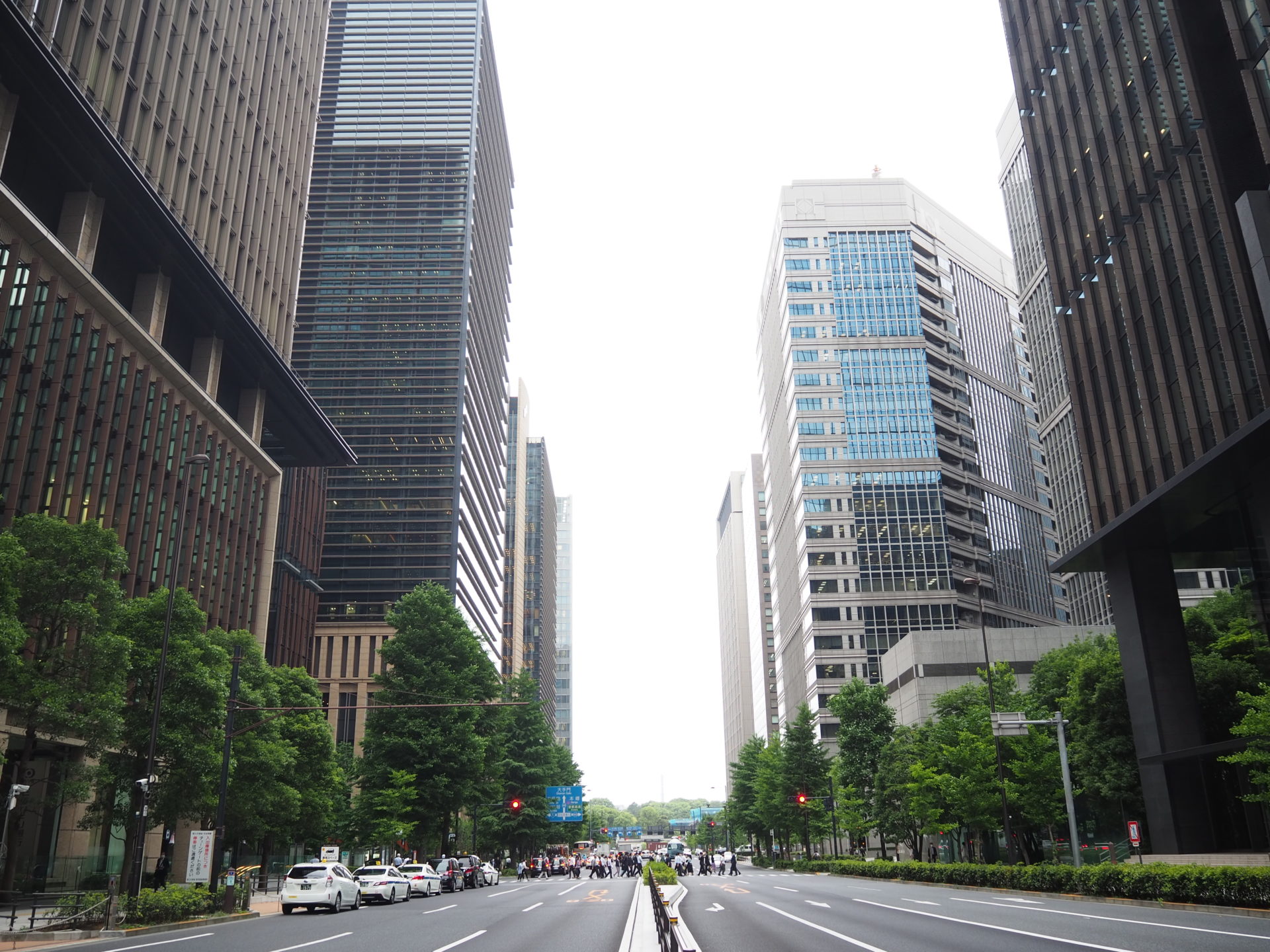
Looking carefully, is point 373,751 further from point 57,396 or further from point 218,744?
point 57,396

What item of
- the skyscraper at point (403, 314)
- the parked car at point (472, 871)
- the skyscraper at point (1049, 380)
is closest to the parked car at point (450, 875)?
the parked car at point (472, 871)

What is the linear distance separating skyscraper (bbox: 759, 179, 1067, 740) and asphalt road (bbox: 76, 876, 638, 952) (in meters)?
86.9

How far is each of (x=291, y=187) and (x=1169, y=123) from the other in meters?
60.7

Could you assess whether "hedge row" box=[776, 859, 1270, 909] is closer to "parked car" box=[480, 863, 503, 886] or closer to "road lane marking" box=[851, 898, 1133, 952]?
"road lane marking" box=[851, 898, 1133, 952]

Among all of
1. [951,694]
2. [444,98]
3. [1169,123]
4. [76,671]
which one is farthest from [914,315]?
[76,671]

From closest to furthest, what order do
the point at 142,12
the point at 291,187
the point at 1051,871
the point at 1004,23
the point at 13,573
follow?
1. the point at 13,573
2. the point at 1051,871
3. the point at 142,12
4. the point at 1004,23
5. the point at 291,187

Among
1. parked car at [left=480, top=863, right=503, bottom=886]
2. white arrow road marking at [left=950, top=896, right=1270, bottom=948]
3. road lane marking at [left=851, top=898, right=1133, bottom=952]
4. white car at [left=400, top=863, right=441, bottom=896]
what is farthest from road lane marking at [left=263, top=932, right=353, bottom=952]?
parked car at [left=480, top=863, right=503, bottom=886]

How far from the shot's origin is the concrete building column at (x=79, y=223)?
149ft

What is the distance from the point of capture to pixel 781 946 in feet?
55.5

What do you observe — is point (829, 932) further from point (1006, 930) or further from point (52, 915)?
point (52, 915)

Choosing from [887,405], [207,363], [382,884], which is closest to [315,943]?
[382,884]

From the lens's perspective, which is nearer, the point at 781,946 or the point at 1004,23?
the point at 781,946

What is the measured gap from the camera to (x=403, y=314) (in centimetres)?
11562

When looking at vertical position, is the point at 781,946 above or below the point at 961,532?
below
